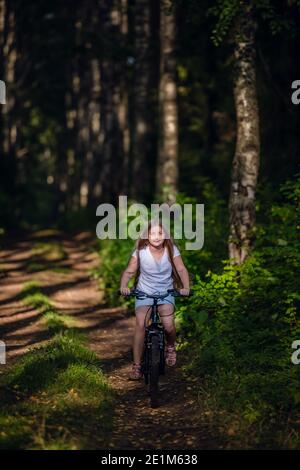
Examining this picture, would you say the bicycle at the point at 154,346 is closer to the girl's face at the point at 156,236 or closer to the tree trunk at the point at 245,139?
the girl's face at the point at 156,236

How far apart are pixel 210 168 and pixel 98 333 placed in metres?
14.9

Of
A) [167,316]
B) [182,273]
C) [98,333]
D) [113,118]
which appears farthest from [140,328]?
[113,118]

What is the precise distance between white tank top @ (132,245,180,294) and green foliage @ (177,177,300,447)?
51.2 inches

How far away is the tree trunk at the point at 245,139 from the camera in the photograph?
1202 cm

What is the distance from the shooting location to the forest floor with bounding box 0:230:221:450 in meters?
7.57

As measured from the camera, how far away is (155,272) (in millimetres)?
8727

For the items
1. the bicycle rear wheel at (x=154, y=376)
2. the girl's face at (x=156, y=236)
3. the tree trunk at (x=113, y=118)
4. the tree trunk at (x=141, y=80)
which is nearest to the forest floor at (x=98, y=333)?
the bicycle rear wheel at (x=154, y=376)

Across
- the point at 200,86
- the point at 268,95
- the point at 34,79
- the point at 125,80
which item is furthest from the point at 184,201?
the point at 34,79

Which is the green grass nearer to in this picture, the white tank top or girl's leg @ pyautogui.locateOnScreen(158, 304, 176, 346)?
girl's leg @ pyautogui.locateOnScreen(158, 304, 176, 346)

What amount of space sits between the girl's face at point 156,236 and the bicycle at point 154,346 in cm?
60

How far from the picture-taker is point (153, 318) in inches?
340

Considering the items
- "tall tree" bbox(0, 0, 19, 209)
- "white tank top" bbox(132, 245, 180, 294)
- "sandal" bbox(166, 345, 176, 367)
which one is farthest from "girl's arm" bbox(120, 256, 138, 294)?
"tall tree" bbox(0, 0, 19, 209)

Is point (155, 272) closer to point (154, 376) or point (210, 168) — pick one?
point (154, 376)
